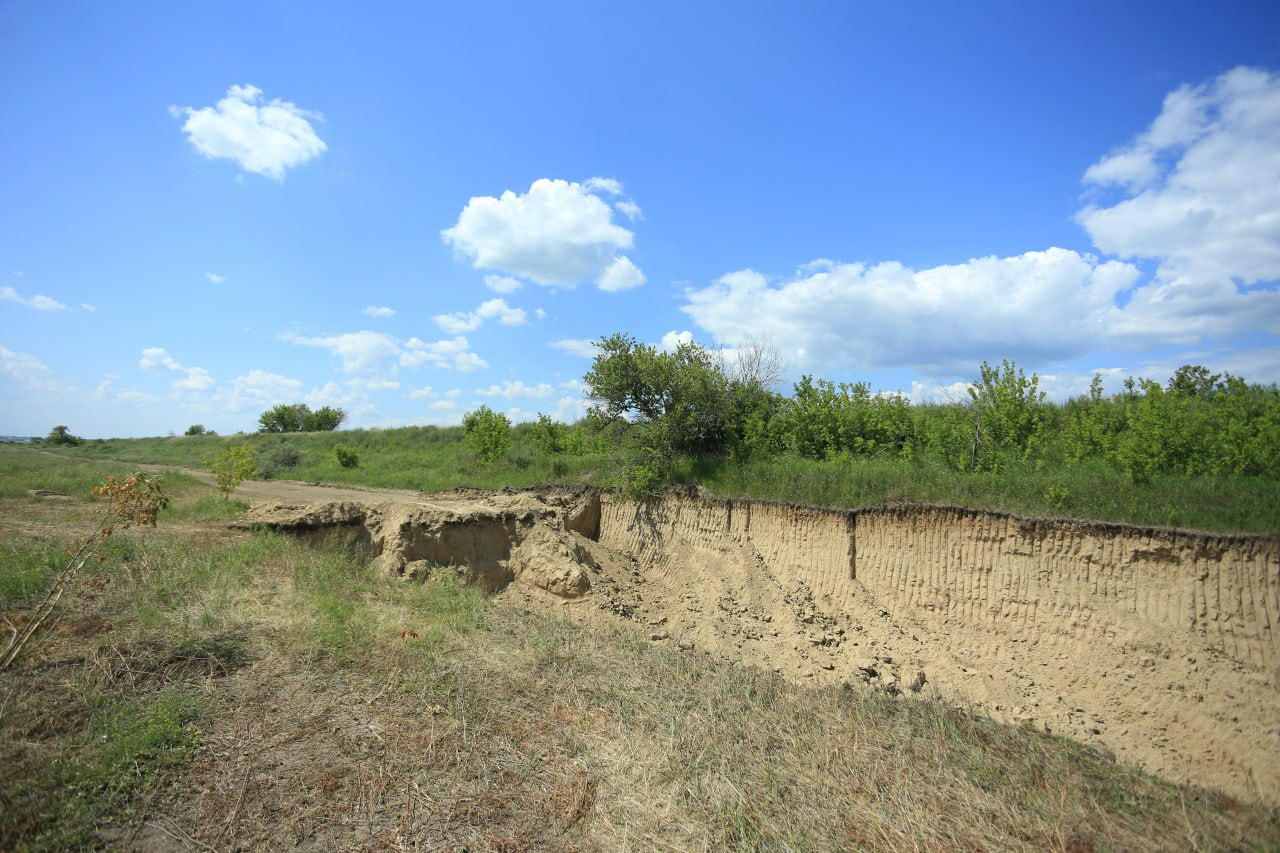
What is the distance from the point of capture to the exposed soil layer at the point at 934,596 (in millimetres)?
7211

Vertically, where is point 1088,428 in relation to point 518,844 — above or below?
above

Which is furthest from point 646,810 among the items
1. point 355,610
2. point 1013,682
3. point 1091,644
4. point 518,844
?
point 1091,644

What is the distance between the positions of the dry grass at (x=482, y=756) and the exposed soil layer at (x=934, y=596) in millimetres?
1728

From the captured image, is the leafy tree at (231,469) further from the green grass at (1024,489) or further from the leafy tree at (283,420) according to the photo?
the leafy tree at (283,420)

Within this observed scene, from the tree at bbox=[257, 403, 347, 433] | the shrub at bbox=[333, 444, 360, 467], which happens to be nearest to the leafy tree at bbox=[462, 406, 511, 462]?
the shrub at bbox=[333, 444, 360, 467]

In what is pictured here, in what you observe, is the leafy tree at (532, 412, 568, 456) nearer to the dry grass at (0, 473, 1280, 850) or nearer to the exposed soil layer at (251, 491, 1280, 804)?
the exposed soil layer at (251, 491, 1280, 804)

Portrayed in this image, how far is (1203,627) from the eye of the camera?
763 cm

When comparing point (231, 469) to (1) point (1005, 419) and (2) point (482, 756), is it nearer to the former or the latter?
(2) point (482, 756)

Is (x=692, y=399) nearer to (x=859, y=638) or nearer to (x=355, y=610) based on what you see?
(x=859, y=638)

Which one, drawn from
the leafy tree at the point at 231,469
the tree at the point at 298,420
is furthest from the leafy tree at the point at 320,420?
the leafy tree at the point at 231,469

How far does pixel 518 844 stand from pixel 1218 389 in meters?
12.0

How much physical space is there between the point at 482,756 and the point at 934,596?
7.98 m

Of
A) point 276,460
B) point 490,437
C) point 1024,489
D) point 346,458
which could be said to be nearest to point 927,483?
point 1024,489

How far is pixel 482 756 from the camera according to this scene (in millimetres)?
5605
